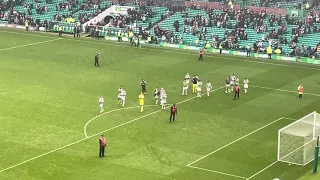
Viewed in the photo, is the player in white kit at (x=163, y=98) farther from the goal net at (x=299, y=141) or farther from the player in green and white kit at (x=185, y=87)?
the goal net at (x=299, y=141)

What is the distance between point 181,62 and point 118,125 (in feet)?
78.9

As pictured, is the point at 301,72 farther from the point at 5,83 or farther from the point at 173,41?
the point at 5,83

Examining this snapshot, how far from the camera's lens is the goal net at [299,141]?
140 feet

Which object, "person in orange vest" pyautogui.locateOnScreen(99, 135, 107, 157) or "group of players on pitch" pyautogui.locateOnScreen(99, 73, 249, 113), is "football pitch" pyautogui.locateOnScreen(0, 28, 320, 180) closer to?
"person in orange vest" pyautogui.locateOnScreen(99, 135, 107, 157)

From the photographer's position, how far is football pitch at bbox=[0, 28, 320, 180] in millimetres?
42188

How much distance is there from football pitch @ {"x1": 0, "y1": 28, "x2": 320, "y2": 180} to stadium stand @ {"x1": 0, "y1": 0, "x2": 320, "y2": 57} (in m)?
5.91

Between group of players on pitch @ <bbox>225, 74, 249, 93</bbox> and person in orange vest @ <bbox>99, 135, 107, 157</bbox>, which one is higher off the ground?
group of players on pitch @ <bbox>225, 74, 249, 93</bbox>

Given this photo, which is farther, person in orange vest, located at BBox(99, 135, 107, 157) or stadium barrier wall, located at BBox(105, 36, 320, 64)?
stadium barrier wall, located at BBox(105, 36, 320, 64)

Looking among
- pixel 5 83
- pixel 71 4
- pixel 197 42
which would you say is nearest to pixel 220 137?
pixel 5 83

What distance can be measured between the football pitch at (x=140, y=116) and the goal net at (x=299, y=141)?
0.74 meters

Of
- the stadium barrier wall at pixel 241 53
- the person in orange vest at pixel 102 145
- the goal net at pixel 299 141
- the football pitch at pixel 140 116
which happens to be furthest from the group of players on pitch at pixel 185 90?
the stadium barrier wall at pixel 241 53

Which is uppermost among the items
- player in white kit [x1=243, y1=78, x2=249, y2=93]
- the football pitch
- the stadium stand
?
the stadium stand

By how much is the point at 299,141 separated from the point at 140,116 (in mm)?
14349

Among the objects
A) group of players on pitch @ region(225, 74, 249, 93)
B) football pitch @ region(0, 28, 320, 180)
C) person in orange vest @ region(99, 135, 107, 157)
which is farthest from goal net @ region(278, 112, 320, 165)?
group of players on pitch @ region(225, 74, 249, 93)
